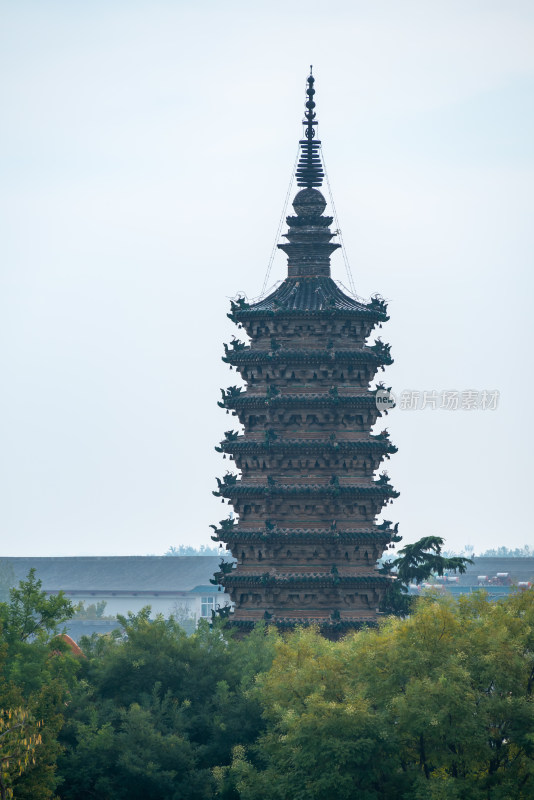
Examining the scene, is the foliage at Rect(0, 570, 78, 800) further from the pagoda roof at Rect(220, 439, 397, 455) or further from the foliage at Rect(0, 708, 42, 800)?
the pagoda roof at Rect(220, 439, 397, 455)

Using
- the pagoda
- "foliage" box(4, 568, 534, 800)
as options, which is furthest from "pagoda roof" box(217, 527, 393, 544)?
"foliage" box(4, 568, 534, 800)

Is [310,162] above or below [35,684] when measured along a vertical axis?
above

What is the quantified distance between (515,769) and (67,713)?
18068 millimetres

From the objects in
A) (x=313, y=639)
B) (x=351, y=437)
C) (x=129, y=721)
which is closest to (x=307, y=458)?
(x=351, y=437)

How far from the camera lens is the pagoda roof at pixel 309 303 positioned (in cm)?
8381

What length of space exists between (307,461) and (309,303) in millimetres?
6949

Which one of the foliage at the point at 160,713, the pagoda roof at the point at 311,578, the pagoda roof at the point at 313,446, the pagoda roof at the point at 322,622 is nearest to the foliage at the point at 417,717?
the foliage at the point at 160,713

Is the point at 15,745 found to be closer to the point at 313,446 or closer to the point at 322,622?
the point at 322,622

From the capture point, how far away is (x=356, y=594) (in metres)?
82.4

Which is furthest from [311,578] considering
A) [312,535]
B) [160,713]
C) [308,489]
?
[160,713]

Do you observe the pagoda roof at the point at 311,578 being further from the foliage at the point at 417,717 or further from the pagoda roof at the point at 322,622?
the foliage at the point at 417,717

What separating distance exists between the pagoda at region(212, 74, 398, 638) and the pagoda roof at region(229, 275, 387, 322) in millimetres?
61

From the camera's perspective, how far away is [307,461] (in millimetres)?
82875

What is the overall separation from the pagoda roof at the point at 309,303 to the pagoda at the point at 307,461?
6cm
